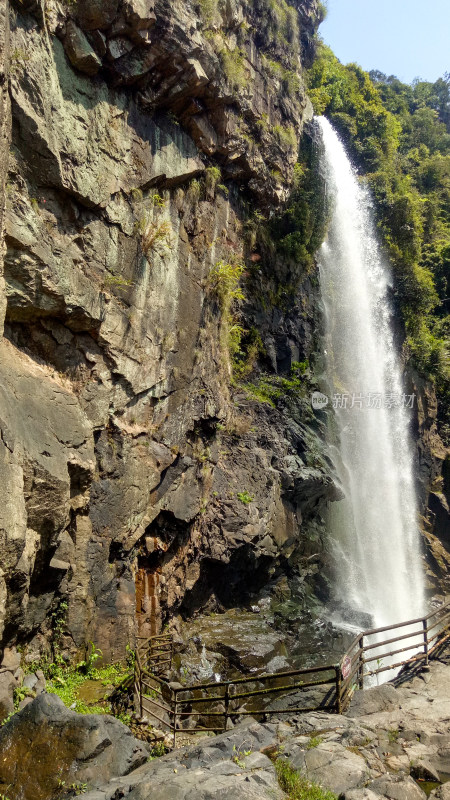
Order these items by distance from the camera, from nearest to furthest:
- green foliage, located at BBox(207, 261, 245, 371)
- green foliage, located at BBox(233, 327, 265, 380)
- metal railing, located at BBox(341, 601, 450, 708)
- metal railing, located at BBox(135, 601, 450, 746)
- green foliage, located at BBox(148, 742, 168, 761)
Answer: green foliage, located at BBox(148, 742, 168, 761), metal railing, located at BBox(341, 601, 450, 708), metal railing, located at BBox(135, 601, 450, 746), green foliage, located at BBox(207, 261, 245, 371), green foliage, located at BBox(233, 327, 265, 380)

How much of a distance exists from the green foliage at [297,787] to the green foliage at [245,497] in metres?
8.63

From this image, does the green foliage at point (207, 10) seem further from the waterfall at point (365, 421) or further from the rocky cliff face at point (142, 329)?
the waterfall at point (365, 421)

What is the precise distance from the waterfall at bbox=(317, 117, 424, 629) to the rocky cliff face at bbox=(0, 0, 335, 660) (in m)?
2.66

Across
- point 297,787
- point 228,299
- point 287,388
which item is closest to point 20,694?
point 297,787

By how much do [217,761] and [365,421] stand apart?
56.4ft

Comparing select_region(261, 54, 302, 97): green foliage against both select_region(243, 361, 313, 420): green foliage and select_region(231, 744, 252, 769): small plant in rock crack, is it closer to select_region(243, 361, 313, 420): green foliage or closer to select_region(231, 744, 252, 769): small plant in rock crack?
select_region(243, 361, 313, 420): green foliage

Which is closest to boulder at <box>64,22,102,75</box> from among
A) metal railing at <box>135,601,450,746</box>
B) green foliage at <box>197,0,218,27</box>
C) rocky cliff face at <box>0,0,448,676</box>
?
rocky cliff face at <box>0,0,448,676</box>

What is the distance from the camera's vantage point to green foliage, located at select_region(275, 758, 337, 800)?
14.7 feet

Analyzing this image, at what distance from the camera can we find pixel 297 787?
4.61m

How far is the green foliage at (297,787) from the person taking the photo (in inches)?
177

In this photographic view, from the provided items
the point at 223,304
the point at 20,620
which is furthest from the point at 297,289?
the point at 20,620

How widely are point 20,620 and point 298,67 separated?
1982 cm

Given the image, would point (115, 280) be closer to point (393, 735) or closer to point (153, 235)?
point (153, 235)

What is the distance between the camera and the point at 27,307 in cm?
842
